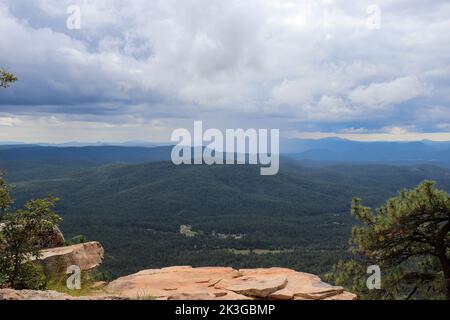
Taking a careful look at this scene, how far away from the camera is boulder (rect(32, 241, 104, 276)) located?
44.7ft

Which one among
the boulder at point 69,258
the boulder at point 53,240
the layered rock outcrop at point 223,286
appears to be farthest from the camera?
the boulder at point 53,240

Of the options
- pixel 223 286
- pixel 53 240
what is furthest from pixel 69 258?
pixel 223 286

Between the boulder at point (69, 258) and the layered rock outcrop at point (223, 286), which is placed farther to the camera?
the boulder at point (69, 258)

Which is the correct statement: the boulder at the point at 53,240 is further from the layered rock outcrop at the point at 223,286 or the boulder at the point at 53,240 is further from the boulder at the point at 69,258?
the layered rock outcrop at the point at 223,286

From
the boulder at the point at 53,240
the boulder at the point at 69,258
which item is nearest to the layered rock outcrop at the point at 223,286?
the boulder at the point at 69,258

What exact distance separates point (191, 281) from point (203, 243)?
→ 5301 inches

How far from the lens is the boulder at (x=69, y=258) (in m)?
13.6

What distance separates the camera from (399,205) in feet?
50.7

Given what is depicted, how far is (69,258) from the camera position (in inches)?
562

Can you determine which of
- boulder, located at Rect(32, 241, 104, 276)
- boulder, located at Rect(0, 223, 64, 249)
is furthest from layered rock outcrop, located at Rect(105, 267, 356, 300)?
boulder, located at Rect(0, 223, 64, 249)

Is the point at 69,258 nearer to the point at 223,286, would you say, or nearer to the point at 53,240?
the point at 53,240

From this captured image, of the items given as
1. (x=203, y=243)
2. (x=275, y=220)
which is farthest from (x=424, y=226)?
(x=275, y=220)
